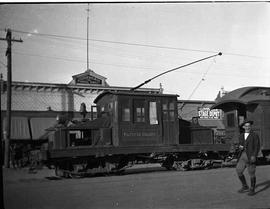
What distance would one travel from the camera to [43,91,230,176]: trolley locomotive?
364 inches

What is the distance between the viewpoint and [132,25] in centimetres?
654

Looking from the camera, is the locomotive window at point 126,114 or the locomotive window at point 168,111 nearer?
the locomotive window at point 126,114

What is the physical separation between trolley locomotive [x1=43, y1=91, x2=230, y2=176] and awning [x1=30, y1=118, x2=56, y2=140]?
330 mm

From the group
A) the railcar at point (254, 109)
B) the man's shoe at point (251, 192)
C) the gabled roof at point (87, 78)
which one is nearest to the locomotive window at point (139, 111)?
the railcar at point (254, 109)

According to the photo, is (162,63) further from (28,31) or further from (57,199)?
(57,199)

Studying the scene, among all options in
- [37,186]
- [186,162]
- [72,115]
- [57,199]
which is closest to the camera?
[57,199]

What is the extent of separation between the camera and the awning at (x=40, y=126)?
8197 mm

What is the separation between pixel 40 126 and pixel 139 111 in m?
2.97

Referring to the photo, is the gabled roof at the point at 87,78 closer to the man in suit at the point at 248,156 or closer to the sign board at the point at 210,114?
the man in suit at the point at 248,156

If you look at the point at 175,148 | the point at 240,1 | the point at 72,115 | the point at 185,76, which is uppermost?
the point at 240,1

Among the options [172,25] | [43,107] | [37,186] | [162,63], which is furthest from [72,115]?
[172,25]

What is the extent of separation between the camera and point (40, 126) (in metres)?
9.07

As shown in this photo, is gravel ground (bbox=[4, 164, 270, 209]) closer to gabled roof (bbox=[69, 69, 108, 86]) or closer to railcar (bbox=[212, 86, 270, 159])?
gabled roof (bbox=[69, 69, 108, 86])

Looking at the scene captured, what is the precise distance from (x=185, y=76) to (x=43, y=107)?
332cm
